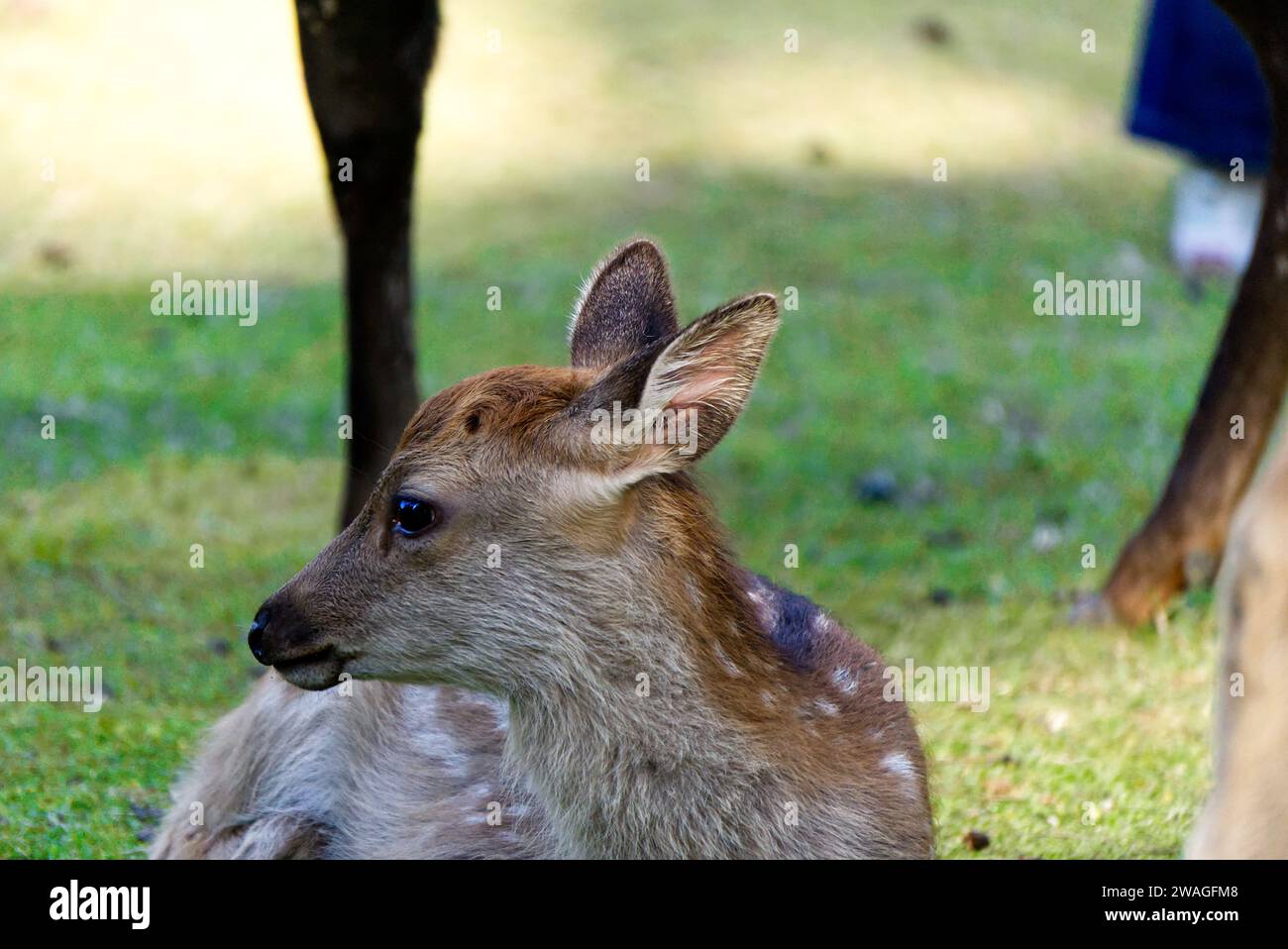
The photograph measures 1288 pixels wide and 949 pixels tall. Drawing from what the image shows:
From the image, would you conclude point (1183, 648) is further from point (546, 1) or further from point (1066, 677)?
point (546, 1)

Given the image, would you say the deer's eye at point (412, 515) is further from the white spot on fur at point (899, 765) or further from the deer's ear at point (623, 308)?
the white spot on fur at point (899, 765)

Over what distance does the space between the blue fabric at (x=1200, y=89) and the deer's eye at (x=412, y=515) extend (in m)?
8.05

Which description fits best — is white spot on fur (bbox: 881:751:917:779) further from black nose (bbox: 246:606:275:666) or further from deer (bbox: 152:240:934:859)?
black nose (bbox: 246:606:275:666)

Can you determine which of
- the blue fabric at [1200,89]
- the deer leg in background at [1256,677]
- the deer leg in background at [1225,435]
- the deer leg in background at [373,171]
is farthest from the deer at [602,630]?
the blue fabric at [1200,89]

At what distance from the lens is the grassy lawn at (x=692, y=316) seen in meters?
5.62

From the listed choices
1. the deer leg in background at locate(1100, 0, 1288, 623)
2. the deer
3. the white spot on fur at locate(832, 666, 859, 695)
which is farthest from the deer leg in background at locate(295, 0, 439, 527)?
the deer leg in background at locate(1100, 0, 1288, 623)

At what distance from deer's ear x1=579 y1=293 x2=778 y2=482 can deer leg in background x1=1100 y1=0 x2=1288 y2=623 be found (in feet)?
8.90

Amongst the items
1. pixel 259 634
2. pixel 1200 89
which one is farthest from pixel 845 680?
pixel 1200 89

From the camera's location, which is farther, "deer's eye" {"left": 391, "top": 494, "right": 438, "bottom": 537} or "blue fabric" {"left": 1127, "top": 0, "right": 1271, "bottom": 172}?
"blue fabric" {"left": 1127, "top": 0, "right": 1271, "bottom": 172}

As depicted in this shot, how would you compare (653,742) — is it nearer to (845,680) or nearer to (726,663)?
(726,663)

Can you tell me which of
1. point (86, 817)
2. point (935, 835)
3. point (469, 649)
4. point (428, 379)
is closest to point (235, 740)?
point (86, 817)

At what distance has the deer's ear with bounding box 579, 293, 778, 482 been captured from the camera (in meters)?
3.61

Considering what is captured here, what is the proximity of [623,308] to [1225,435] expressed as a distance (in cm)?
270

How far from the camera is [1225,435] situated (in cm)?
609
